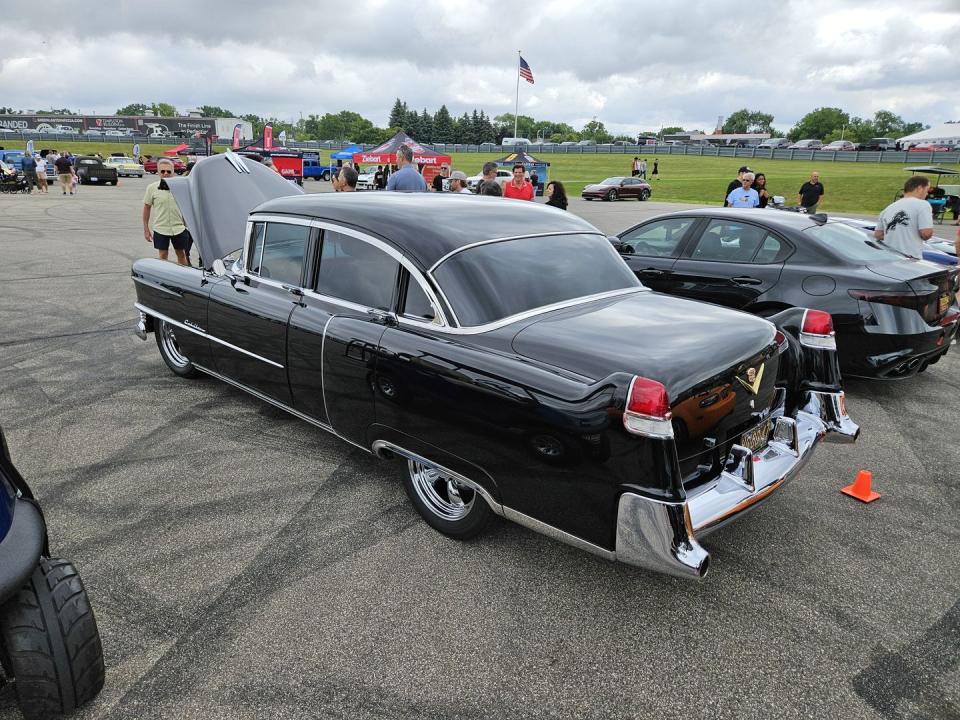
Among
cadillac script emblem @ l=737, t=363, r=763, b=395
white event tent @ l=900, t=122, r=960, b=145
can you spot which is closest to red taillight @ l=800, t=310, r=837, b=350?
cadillac script emblem @ l=737, t=363, r=763, b=395

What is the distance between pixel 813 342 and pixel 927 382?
3.34m

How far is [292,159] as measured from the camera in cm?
3909

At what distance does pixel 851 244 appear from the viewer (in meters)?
5.62

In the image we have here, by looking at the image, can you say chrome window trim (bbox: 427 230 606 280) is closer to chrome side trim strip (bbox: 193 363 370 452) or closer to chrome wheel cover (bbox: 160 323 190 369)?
chrome side trim strip (bbox: 193 363 370 452)

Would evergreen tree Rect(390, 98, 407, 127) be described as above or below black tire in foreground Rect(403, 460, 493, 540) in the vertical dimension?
above

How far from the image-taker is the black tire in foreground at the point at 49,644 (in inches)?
80.8

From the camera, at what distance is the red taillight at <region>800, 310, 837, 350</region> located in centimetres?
355

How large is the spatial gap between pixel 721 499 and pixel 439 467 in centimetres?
127

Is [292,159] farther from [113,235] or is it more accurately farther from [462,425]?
[462,425]

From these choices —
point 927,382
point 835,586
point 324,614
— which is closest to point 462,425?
point 324,614

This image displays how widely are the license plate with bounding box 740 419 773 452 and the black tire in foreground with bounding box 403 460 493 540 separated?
1313mm

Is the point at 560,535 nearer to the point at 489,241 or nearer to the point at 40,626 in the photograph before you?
the point at 489,241

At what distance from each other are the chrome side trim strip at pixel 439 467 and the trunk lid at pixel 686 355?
644 millimetres

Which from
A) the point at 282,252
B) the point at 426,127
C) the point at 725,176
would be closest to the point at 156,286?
the point at 282,252
